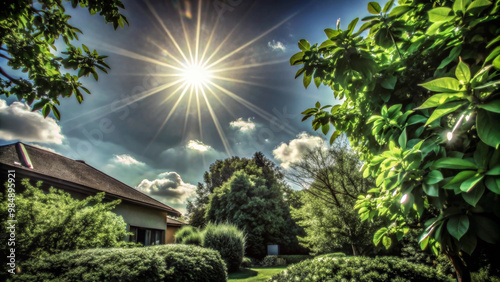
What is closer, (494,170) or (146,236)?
(494,170)

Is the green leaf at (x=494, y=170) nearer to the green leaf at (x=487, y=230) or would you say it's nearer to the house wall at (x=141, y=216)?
the green leaf at (x=487, y=230)

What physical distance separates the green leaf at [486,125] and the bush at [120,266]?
591cm

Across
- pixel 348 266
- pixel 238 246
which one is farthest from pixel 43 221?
pixel 238 246

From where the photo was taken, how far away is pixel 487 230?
1199 millimetres

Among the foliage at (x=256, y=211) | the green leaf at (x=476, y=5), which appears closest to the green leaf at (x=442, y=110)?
the green leaf at (x=476, y=5)

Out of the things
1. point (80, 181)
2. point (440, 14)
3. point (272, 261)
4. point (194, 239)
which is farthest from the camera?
point (272, 261)

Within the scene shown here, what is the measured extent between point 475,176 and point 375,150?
4.19ft

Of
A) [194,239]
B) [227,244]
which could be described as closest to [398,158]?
[227,244]

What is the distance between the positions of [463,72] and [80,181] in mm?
13930

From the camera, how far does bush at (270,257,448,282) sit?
A: 349 centimetres

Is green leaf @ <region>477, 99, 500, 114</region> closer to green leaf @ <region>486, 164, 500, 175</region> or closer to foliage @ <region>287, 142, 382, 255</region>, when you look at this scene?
green leaf @ <region>486, 164, 500, 175</region>

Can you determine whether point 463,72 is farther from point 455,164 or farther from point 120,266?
point 120,266

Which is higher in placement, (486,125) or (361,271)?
(486,125)

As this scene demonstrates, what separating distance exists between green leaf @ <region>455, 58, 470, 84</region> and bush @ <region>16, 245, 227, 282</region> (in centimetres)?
596
